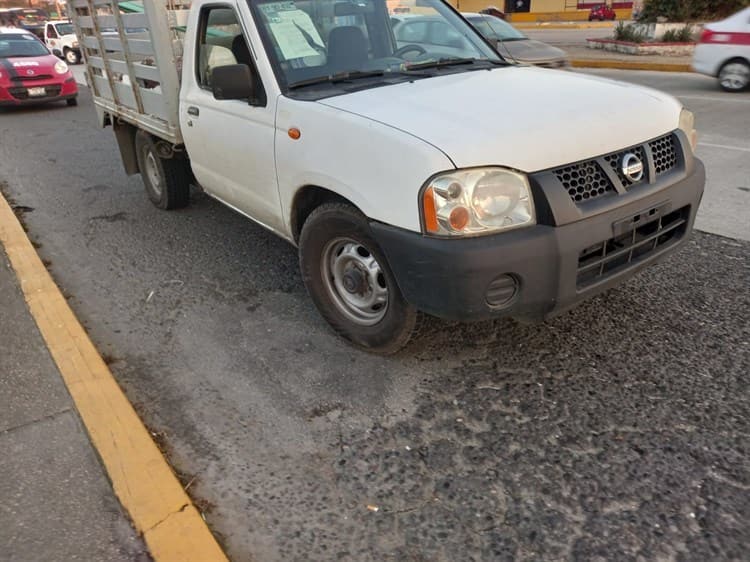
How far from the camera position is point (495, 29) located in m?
12.2

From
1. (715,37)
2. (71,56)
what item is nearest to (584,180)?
(715,37)

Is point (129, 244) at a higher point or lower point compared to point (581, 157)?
lower

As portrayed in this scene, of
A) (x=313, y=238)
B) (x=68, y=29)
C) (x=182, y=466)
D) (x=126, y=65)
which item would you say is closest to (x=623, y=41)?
(x=126, y=65)

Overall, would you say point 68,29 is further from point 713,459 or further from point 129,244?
point 713,459

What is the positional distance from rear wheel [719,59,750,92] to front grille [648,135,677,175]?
32.1 feet

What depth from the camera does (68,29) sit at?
87.3 ft

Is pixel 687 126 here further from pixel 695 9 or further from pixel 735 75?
pixel 695 9

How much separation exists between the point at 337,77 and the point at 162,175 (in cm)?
293

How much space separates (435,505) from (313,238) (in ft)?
5.16

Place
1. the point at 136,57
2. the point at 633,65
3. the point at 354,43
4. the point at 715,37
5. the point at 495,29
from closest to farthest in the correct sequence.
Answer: the point at 354,43 < the point at 136,57 < the point at 715,37 < the point at 495,29 < the point at 633,65

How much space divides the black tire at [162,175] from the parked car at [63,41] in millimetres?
23051

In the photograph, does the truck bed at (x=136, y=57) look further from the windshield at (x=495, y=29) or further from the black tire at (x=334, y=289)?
the windshield at (x=495, y=29)

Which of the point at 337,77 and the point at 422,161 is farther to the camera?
→ the point at 337,77

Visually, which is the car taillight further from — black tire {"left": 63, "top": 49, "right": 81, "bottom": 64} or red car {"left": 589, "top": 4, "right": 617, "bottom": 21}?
red car {"left": 589, "top": 4, "right": 617, "bottom": 21}
